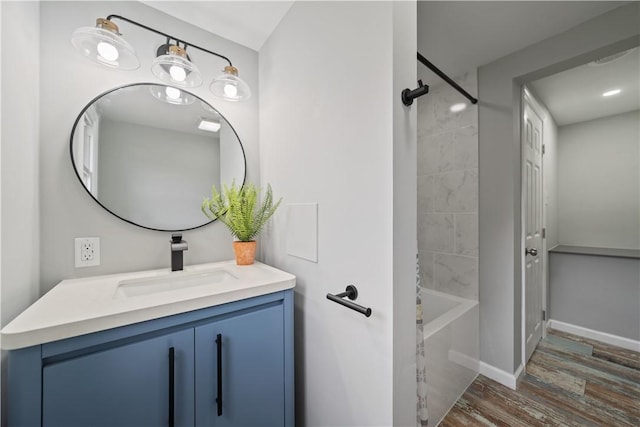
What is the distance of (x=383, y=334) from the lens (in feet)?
2.79

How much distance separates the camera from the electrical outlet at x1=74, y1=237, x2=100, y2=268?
1.15 meters

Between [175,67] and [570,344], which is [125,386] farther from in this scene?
[570,344]

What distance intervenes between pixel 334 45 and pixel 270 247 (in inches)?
44.7

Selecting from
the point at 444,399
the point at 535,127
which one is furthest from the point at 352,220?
the point at 535,127

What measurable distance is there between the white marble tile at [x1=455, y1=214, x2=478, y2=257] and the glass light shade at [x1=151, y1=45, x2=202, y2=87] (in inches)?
83.5

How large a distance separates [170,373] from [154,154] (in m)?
1.10

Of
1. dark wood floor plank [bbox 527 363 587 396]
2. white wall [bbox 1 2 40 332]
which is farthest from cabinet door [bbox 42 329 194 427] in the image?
dark wood floor plank [bbox 527 363 587 396]

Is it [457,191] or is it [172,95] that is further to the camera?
[457,191]

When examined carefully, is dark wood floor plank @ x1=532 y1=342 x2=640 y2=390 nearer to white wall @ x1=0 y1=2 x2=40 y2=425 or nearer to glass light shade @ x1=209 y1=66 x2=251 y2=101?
glass light shade @ x1=209 y1=66 x2=251 y2=101

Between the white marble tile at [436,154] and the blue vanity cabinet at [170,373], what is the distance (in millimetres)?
1788

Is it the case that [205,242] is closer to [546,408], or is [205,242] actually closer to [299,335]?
[299,335]

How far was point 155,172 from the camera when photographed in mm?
1354

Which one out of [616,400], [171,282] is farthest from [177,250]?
[616,400]

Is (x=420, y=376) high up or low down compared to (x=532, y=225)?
down
